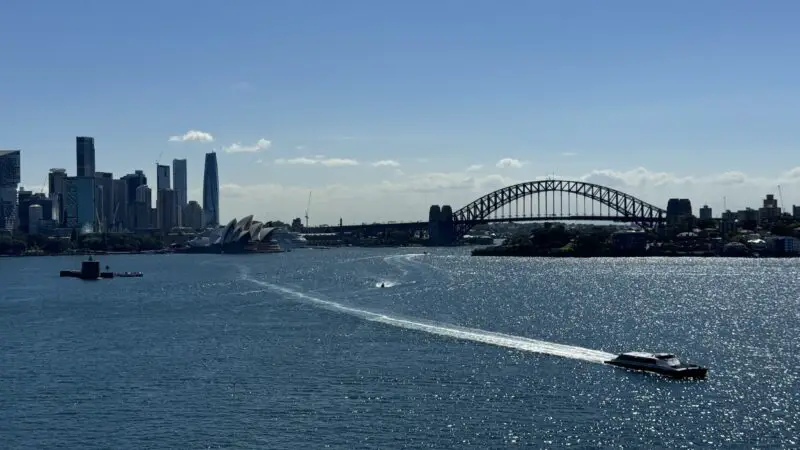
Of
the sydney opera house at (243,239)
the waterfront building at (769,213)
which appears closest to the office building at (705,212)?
the waterfront building at (769,213)

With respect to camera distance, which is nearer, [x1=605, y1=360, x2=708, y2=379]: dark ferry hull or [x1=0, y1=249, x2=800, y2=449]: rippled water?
[x1=0, y1=249, x2=800, y2=449]: rippled water

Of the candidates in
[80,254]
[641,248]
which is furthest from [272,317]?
[80,254]

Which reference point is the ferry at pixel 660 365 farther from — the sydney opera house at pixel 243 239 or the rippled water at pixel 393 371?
the sydney opera house at pixel 243 239

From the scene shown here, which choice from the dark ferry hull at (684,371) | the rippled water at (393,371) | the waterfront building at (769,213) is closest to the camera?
the rippled water at (393,371)

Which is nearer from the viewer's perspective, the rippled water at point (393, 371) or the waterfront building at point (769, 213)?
the rippled water at point (393, 371)

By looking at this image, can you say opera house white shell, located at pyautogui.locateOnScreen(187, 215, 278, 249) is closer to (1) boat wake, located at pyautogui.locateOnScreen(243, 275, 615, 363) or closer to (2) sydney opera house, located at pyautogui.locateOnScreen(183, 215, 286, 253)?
(2) sydney opera house, located at pyautogui.locateOnScreen(183, 215, 286, 253)

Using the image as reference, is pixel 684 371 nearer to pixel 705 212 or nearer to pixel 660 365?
pixel 660 365

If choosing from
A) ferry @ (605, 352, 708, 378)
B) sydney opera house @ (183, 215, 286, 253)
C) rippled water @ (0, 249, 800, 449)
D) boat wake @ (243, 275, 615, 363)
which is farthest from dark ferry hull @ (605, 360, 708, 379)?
sydney opera house @ (183, 215, 286, 253)
